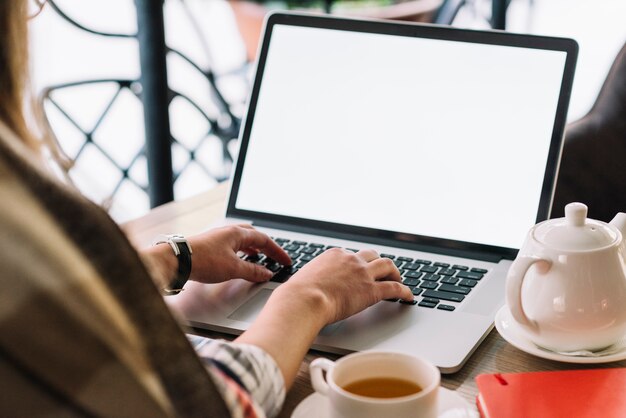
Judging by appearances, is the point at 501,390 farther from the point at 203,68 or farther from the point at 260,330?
the point at 203,68

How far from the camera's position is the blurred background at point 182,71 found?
1979 mm

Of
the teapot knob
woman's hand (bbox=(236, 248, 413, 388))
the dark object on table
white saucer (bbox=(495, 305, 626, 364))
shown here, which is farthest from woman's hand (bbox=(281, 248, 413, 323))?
the dark object on table

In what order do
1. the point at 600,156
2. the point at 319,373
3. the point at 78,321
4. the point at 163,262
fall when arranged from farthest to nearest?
the point at 600,156 < the point at 163,262 < the point at 319,373 < the point at 78,321

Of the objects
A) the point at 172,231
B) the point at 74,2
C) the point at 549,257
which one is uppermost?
the point at 74,2

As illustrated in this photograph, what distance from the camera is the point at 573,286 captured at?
0.75m

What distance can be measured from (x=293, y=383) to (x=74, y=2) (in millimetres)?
1444

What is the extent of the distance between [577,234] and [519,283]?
7 centimetres

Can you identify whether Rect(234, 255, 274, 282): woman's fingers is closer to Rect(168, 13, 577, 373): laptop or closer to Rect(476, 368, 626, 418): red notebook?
Rect(168, 13, 577, 373): laptop

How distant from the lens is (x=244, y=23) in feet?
11.0

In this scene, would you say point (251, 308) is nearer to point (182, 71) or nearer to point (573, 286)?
point (573, 286)

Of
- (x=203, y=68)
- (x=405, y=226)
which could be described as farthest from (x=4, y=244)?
(x=203, y=68)

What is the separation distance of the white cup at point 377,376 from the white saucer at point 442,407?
2 cm

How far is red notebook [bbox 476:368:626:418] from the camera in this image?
26.9 inches

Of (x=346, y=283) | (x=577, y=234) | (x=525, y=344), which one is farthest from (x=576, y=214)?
(x=346, y=283)
